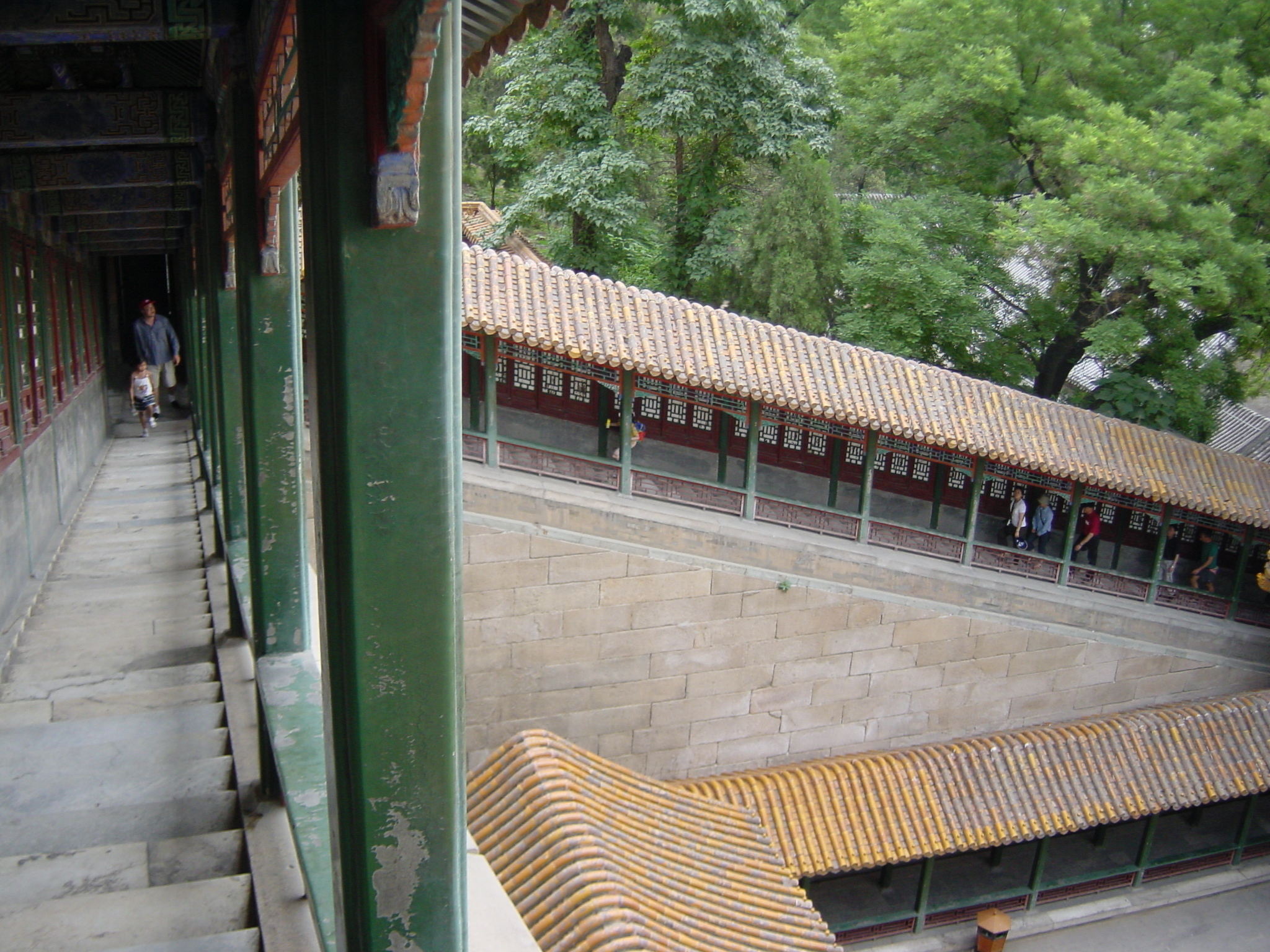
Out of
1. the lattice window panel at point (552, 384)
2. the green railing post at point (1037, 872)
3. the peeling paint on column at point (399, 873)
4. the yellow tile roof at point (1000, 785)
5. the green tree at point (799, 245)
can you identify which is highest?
the green tree at point (799, 245)

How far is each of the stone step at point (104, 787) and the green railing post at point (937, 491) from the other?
10.7m

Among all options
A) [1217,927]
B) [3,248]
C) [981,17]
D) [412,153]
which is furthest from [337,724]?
[981,17]

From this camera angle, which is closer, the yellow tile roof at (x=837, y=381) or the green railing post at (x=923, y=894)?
the yellow tile roof at (x=837, y=381)

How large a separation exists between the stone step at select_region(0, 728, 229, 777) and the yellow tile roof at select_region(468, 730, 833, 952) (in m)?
3.94

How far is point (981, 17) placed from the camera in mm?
17047

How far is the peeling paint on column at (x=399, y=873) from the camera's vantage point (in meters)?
1.93

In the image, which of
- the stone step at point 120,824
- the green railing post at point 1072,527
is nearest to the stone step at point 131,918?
the stone step at point 120,824

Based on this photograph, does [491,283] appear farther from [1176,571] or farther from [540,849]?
[1176,571]

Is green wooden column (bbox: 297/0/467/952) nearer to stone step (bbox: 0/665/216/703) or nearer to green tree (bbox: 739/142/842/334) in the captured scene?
stone step (bbox: 0/665/216/703)

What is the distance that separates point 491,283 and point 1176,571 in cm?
1017

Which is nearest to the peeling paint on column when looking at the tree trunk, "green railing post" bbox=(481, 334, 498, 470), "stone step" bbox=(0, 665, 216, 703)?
"stone step" bbox=(0, 665, 216, 703)

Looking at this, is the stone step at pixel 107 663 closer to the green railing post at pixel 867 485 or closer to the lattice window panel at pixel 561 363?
the lattice window panel at pixel 561 363

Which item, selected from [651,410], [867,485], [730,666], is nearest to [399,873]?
[730,666]

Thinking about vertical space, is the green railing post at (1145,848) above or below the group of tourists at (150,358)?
below
